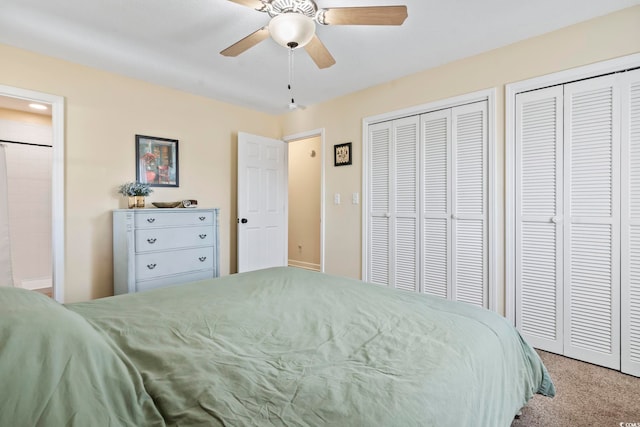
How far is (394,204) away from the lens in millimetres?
3432

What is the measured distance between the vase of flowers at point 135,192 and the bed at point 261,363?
1.84m

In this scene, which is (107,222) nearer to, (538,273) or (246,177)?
(246,177)

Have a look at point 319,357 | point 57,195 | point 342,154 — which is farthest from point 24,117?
point 319,357

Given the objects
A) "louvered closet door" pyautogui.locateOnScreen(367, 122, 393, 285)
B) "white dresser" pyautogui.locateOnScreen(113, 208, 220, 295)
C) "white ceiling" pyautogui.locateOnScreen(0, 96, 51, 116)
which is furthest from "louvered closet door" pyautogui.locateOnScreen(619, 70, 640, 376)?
"white ceiling" pyautogui.locateOnScreen(0, 96, 51, 116)

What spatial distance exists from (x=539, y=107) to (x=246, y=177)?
3125 millimetres

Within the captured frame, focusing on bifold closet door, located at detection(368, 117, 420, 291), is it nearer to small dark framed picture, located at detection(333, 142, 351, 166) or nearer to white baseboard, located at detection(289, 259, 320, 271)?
small dark framed picture, located at detection(333, 142, 351, 166)

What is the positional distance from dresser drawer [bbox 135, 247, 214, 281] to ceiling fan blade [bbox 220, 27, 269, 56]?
6.42ft

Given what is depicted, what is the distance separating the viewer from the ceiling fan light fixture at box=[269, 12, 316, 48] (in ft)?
5.79

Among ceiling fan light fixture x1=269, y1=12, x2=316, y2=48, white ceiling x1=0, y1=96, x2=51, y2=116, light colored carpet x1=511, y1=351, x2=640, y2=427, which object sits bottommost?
light colored carpet x1=511, y1=351, x2=640, y2=427

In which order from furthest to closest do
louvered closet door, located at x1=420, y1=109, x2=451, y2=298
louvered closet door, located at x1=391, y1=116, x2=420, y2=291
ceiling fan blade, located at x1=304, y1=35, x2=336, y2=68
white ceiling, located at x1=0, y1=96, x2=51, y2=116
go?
white ceiling, located at x1=0, y1=96, x2=51, y2=116, louvered closet door, located at x1=391, y1=116, x2=420, y2=291, louvered closet door, located at x1=420, y1=109, x2=451, y2=298, ceiling fan blade, located at x1=304, y1=35, x2=336, y2=68

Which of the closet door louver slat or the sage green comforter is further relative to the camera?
the closet door louver slat

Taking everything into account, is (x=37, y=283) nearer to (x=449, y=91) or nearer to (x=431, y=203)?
(x=431, y=203)

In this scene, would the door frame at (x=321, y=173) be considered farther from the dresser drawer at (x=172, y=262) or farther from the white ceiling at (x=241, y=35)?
the dresser drawer at (x=172, y=262)

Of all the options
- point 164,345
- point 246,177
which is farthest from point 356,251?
point 164,345
